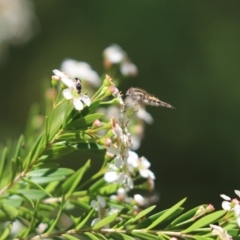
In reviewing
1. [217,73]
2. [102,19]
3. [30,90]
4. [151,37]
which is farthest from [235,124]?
[30,90]

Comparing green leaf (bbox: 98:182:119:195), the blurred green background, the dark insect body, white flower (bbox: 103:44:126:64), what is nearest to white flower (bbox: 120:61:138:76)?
white flower (bbox: 103:44:126:64)

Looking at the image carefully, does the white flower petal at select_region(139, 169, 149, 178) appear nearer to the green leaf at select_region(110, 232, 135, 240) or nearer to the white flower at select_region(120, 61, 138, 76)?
the green leaf at select_region(110, 232, 135, 240)

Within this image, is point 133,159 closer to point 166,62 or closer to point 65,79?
point 65,79

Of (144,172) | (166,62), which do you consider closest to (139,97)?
(144,172)

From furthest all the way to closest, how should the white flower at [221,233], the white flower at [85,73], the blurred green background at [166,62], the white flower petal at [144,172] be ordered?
1. the blurred green background at [166,62]
2. the white flower at [85,73]
3. the white flower petal at [144,172]
4. the white flower at [221,233]

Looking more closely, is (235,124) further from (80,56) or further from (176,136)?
(80,56)

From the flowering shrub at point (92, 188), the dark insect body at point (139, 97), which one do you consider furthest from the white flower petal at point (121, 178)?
the dark insect body at point (139, 97)

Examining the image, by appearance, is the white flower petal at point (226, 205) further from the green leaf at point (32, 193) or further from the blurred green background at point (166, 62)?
the blurred green background at point (166, 62)
